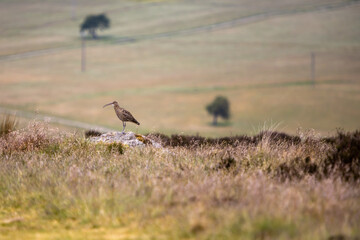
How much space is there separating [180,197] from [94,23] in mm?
161557

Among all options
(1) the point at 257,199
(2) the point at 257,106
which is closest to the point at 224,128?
(2) the point at 257,106

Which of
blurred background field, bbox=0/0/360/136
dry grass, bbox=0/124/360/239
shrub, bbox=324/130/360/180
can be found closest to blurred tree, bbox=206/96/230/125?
blurred background field, bbox=0/0/360/136

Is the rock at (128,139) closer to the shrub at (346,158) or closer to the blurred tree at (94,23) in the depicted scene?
the shrub at (346,158)

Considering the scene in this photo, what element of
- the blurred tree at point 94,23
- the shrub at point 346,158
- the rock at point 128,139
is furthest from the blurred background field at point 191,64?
the shrub at point 346,158

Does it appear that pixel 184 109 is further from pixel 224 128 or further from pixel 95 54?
pixel 95 54

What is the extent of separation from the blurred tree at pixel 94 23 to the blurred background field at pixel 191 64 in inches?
122

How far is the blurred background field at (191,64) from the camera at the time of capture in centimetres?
11000

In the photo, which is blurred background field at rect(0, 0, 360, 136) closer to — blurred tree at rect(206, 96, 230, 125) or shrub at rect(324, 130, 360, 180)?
blurred tree at rect(206, 96, 230, 125)

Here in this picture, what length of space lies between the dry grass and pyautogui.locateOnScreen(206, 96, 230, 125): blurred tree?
94.9 metres

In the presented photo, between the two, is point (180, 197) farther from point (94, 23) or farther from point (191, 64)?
point (94, 23)

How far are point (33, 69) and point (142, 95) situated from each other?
34.0 meters

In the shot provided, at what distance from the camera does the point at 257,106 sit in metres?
112

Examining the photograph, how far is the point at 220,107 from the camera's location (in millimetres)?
108062

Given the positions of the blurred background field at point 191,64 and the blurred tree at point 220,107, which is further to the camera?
the blurred background field at point 191,64
